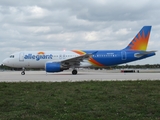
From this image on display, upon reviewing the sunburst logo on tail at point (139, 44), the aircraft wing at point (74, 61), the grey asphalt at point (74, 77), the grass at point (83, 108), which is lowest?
the grass at point (83, 108)

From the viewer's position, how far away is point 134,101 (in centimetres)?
756

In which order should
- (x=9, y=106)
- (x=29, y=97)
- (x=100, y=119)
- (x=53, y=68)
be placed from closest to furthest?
(x=100, y=119)
(x=9, y=106)
(x=29, y=97)
(x=53, y=68)

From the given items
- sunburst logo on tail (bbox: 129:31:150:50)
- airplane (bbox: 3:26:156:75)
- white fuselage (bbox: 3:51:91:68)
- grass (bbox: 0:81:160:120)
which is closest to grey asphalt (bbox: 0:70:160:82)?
airplane (bbox: 3:26:156:75)

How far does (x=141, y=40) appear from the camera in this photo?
31.7 metres

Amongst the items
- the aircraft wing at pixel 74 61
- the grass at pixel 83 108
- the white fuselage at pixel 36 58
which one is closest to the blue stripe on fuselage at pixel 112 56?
the white fuselage at pixel 36 58

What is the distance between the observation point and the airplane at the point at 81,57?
29.0 metres

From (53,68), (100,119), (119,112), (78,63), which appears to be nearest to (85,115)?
(100,119)

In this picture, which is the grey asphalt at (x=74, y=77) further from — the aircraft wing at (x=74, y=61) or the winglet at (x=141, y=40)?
the winglet at (x=141, y=40)

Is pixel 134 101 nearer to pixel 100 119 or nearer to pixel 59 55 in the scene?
pixel 100 119

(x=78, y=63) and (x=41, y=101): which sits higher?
(x=78, y=63)

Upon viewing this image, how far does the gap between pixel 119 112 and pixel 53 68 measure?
2015cm

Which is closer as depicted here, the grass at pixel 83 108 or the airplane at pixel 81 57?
the grass at pixel 83 108

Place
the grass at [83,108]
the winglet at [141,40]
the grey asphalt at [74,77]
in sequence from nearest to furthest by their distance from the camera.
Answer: the grass at [83,108] < the grey asphalt at [74,77] < the winglet at [141,40]

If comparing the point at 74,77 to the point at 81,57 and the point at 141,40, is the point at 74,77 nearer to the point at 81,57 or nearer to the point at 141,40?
the point at 81,57
